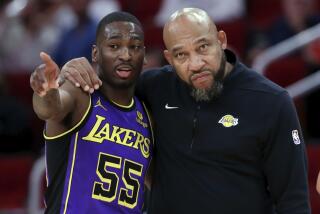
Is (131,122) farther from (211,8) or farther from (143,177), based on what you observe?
(211,8)

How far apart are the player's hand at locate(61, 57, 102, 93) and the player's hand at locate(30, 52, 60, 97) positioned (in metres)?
0.44

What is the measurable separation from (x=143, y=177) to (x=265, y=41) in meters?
3.61

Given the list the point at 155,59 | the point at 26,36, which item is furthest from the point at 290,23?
the point at 26,36

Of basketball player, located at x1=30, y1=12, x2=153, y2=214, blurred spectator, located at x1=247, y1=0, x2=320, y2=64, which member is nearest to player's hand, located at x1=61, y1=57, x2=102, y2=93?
basketball player, located at x1=30, y1=12, x2=153, y2=214

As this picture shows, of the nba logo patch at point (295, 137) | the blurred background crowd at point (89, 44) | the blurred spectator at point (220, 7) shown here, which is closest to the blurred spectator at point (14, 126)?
the blurred background crowd at point (89, 44)

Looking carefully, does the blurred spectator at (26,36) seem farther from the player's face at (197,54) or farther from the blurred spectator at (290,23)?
the player's face at (197,54)

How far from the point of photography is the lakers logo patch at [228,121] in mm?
4328

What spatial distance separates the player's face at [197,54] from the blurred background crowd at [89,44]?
2383mm

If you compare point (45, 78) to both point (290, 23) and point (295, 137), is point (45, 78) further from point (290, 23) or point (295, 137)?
point (290, 23)

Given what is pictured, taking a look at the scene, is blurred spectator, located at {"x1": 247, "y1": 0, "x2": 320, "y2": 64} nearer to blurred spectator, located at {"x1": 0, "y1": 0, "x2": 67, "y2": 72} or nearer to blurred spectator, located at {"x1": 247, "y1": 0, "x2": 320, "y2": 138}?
blurred spectator, located at {"x1": 247, "y1": 0, "x2": 320, "y2": 138}

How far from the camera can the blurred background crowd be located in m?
7.09

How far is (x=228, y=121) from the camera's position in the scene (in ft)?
14.2

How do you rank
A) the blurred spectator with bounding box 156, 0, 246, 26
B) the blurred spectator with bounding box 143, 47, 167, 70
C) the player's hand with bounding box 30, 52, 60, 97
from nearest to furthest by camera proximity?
1. the player's hand with bounding box 30, 52, 60, 97
2. the blurred spectator with bounding box 143, 47, 167, 70
3. the blurred spectator with bounding box 156, 0, 246, 26

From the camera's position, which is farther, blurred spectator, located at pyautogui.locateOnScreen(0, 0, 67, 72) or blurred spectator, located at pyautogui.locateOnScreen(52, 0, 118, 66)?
blurred spectator, located at pyautogui.locateOnScreen(0, 0, 67, 72)
